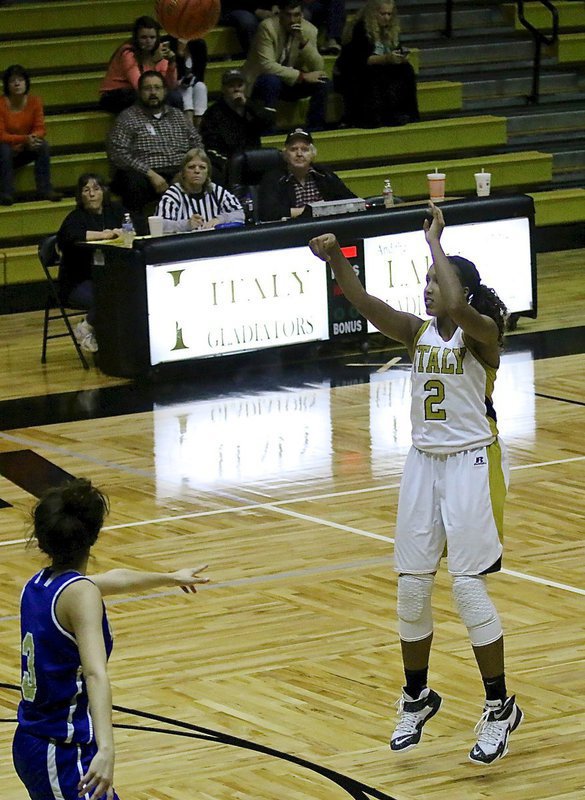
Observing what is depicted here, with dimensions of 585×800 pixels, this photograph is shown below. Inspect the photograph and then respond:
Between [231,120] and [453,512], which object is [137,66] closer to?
[231,120]

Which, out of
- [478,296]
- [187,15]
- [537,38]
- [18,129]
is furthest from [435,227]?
[537,38]

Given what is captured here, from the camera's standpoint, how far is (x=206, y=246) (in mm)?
10914

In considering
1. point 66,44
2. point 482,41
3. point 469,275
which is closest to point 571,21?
point 482,41

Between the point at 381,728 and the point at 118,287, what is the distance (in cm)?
607

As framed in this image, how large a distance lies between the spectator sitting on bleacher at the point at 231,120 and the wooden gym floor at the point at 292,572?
297cm

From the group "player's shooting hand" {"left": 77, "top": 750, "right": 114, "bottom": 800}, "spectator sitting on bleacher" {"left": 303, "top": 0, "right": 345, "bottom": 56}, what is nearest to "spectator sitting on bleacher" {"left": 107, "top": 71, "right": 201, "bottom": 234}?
"spectator sitting on bleacher" {"left": 303, "top": 0, "right": 345, "bottom": 56}

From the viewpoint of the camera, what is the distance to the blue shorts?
3523 mm

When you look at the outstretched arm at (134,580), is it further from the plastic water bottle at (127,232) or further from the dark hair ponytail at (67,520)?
the plastic water bottle at (127,232)

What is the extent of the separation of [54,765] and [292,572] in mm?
3530

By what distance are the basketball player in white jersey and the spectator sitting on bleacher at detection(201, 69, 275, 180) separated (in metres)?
9.12

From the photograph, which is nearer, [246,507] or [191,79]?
[246,507]

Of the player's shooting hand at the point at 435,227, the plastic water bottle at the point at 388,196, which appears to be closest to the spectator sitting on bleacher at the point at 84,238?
the plastic water bottle at the point at 388,196

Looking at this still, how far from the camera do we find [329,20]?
16.4 metres

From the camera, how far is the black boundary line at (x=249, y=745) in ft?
15.6
